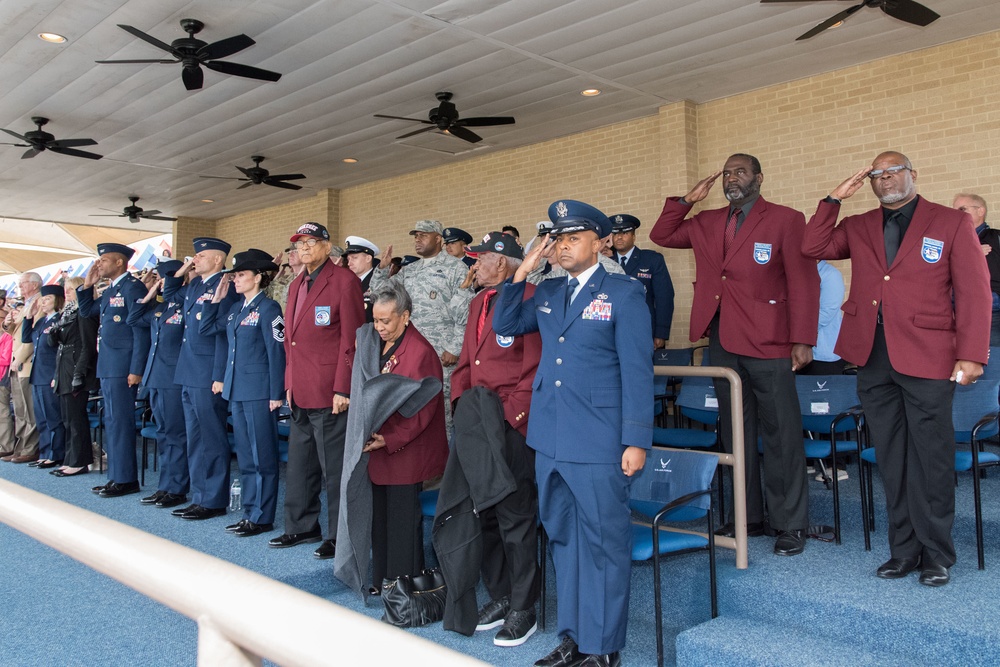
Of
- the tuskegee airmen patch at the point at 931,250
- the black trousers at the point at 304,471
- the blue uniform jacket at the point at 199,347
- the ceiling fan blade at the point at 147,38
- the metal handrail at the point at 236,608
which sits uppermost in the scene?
the ceiling fan blade at the point at 147,38

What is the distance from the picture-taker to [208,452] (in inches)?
209

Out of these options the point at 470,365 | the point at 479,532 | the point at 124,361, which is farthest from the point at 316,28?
the point at 479,532

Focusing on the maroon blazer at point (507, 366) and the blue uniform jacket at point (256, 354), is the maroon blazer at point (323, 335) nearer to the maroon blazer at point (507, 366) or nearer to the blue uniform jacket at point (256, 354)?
the blue uniform jacket at point (256, 354)

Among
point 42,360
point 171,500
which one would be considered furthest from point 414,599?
point 42,360

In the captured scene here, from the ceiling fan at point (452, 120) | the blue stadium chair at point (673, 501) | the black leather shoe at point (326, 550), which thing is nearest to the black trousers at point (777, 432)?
the blue stadium chair at point (673, 501)

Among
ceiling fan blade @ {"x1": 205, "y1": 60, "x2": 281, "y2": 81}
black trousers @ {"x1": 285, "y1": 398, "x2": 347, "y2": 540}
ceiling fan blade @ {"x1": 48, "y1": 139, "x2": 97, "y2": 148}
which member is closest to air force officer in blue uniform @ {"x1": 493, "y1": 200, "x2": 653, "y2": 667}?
black trousers @ {"x1": 285, "y1": 398, "x2": 347, "y2": 540}

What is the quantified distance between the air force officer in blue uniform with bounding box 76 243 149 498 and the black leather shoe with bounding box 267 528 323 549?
2.19 m

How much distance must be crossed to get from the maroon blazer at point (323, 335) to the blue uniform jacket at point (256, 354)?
0.32 metres

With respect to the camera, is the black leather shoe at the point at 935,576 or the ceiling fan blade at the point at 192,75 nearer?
the black leather shoe at the point at 935,576

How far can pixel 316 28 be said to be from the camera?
21.1ft

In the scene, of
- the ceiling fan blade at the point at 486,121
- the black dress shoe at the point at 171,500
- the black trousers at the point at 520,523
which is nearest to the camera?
the black trousers at the point at 520,523

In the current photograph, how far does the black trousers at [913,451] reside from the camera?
3.16 meters

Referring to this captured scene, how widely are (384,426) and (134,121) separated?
281 inches

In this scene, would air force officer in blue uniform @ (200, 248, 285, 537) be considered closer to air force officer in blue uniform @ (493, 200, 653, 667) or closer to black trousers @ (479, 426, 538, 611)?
black trousers @ (479, 426, 538, 611)
